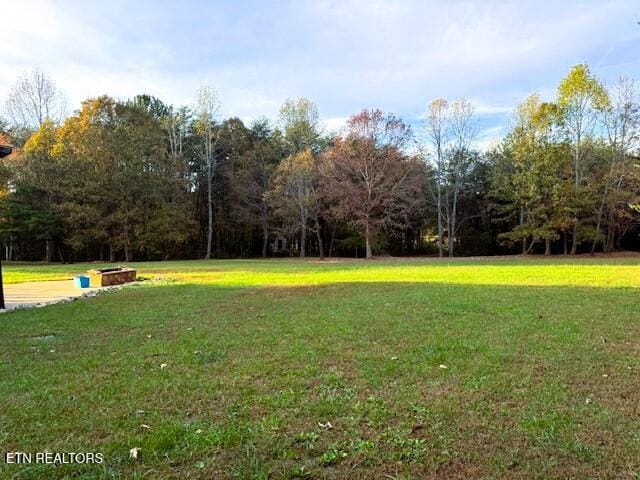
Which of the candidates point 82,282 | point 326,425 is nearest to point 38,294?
point 82,282

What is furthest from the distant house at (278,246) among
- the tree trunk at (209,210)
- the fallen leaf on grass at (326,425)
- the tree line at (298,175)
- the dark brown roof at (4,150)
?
the fallen leaf on grass at (326,425)

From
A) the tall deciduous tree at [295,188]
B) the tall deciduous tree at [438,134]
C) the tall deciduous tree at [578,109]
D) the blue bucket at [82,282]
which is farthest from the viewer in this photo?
the tall deciduous tree at [438,134]

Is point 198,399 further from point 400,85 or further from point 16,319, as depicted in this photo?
point 400,85

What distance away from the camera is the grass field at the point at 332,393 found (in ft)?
7.89

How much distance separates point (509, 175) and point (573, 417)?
27.0 meters

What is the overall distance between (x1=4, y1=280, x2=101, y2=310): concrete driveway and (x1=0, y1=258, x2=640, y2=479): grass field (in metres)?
2.47

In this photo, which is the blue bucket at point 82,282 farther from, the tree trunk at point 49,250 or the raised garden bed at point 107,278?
the tree trunk at point 49,250

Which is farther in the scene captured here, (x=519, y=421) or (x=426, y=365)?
(x=426, y=365)

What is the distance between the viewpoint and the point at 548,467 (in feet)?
7.59

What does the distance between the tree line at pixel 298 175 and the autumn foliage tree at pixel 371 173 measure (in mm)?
86

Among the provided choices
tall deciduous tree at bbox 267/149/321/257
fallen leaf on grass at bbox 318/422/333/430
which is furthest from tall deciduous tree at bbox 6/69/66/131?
fallen leaf on grass at bbox 318/422/333/430

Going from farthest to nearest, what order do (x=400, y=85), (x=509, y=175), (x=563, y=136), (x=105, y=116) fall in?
(x=105, y=116) → (x=509, y=175) → (x=563, y=136) → (x=400, y=85)

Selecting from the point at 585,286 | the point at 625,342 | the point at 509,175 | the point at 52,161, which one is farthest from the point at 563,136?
the point at 52,161

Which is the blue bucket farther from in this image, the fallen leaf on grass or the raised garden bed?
the fallen leaf on grass
